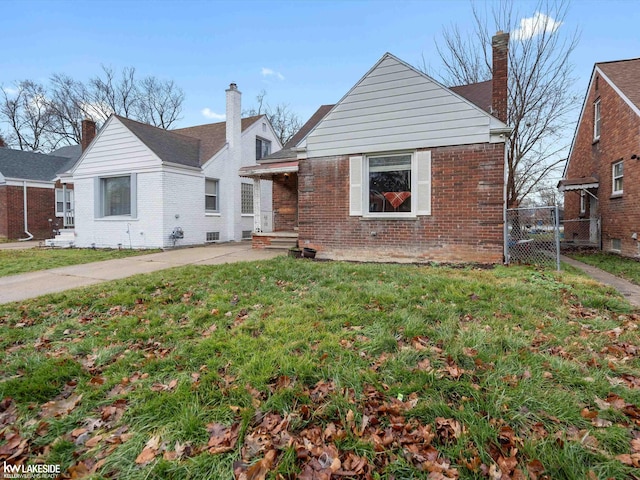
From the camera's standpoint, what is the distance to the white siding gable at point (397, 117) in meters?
7.43

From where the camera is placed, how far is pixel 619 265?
8.59 meters

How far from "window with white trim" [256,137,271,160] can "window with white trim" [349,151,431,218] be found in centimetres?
957

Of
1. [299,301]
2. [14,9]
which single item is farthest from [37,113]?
[299,301]

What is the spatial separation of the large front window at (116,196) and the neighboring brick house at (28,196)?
612cm

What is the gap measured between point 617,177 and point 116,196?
743 inches

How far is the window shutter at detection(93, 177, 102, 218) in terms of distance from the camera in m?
13.1

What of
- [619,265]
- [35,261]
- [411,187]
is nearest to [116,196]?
[35,261]

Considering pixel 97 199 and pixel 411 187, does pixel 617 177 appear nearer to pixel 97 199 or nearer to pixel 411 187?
pixel 411 187

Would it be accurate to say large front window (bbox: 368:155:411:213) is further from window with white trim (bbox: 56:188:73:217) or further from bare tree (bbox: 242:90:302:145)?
bare tree (bbox: 242:90:302:145)

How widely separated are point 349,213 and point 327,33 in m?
9.96

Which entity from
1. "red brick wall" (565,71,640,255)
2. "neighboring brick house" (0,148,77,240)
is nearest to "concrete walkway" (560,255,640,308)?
"red brick wall" (565,71,640,255)

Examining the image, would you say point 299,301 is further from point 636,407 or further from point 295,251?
Result: point 295,251

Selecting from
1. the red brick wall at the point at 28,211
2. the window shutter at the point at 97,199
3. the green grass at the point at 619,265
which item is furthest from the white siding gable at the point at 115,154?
the green grass at the point at 619,265

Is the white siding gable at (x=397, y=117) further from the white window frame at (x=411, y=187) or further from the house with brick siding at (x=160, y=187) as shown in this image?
the house with brick siding at (x=160, y=187)
